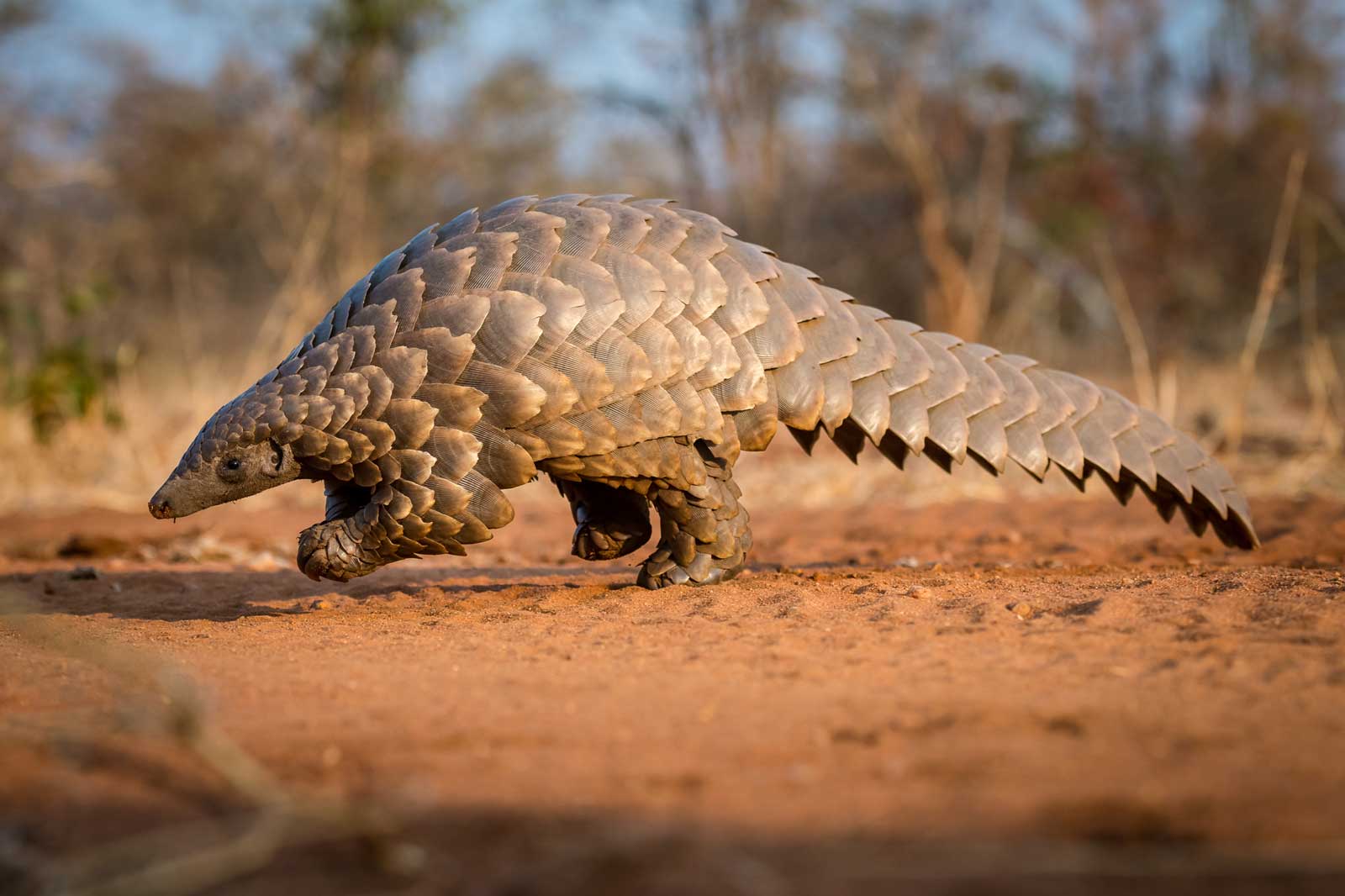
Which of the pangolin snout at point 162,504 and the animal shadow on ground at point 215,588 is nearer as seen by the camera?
the pangolin snout at point 162,504

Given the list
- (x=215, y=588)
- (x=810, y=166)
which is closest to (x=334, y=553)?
(x=215, y=588)

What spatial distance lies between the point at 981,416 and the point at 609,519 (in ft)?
5.46

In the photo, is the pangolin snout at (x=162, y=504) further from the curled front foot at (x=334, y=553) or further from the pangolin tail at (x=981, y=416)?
the pangolin tail at (x=981, y=416)

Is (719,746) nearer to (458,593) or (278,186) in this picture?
(458,593)

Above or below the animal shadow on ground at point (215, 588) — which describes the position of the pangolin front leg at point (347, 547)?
above

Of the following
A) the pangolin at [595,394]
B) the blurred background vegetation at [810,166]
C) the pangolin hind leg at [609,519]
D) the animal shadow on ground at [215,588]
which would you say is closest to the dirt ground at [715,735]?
the animal shadow on ground at [215,588]

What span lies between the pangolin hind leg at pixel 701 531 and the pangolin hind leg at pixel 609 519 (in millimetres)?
220

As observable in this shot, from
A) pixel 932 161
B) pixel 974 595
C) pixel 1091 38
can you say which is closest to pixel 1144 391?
pixel 974 595

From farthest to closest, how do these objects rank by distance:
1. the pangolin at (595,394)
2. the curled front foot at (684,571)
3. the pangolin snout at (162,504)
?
the curled front foot at (684,571) < the pangolin snout at (162,504) < the pangolin at (595,394)

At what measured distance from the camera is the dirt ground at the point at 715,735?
6.36ft

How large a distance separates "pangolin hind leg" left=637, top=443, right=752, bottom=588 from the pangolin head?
1473mm

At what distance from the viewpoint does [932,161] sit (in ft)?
62.6

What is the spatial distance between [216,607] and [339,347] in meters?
1.52

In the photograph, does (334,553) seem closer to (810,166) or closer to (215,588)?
(215,588)
